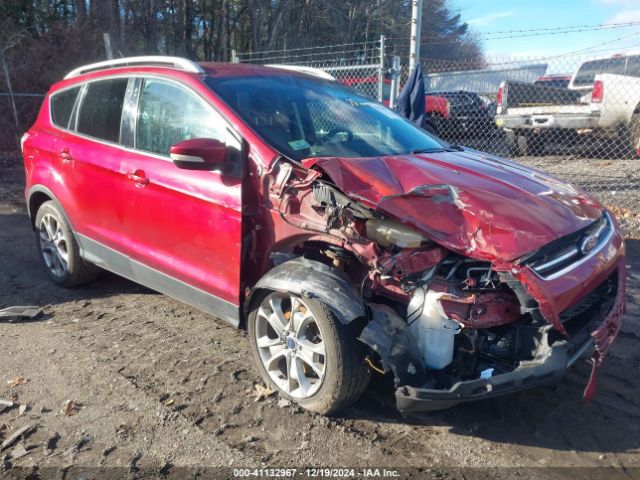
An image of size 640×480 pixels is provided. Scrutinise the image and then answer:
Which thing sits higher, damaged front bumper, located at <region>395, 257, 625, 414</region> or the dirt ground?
damaged front bumper, located at <region>395, 257, 625, 414</region>

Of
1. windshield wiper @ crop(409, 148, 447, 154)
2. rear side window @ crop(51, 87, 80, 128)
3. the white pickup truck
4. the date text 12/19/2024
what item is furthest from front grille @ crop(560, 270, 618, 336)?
the white pickup truck

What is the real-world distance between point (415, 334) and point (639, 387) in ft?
5.32

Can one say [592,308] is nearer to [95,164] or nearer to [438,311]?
[438,311]

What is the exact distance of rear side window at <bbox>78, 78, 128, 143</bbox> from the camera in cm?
419

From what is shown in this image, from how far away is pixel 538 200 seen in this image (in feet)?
9.73

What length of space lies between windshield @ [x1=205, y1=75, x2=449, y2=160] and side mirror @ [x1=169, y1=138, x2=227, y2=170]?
298 mm

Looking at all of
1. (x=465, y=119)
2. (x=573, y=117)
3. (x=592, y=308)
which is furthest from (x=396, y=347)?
(x=465, y=119)

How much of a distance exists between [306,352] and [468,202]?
1.15 metres

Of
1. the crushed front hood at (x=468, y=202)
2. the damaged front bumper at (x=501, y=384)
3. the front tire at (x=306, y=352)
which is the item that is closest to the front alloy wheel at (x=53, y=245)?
the front tire at (x=306, y=352)

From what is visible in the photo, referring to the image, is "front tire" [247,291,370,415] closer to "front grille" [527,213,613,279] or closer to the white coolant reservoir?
the white coolant reservoir

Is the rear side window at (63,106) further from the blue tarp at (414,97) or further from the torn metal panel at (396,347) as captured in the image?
the blue tarp at (414,97)

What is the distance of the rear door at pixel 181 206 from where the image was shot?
332 centimetres

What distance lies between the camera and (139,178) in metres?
3.81

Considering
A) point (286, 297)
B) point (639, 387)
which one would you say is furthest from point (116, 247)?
point (639, 387)
